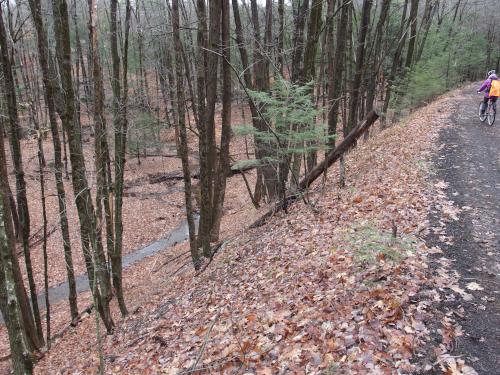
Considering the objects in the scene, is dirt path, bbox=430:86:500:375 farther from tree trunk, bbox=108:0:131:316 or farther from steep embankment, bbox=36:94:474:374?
tree trunk, bbox=108:0:131:316

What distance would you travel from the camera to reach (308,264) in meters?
6.96

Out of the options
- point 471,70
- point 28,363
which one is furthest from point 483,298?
point 471,70

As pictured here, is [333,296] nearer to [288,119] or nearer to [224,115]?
[288,119]

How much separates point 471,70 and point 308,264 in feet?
154

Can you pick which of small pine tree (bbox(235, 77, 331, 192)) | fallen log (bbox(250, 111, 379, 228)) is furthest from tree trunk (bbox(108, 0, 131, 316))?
fallen log (bbox(250, 111, 379, 228))

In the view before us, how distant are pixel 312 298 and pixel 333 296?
360 mm

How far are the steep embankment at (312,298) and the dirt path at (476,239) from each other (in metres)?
0.26

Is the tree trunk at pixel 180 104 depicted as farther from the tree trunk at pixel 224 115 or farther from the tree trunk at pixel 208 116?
the tree trunk at pixel 224 115

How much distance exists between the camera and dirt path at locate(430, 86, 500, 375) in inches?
164

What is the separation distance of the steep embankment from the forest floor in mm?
Answer: 22

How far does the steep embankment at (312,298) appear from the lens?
457cm

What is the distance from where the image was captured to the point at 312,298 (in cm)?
581

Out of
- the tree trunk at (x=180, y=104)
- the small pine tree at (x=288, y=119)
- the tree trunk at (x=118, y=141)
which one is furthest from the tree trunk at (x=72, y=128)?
the small pine tree at (x=288, y=119)

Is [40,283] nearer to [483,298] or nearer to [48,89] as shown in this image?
[48,89]
